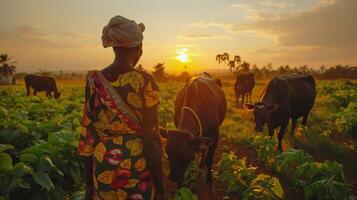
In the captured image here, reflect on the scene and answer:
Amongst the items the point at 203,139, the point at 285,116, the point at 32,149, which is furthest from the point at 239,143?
the point at 32,149

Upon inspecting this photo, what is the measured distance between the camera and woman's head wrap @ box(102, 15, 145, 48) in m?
2.83

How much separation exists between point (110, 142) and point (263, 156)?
597cm

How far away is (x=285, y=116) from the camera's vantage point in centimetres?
995

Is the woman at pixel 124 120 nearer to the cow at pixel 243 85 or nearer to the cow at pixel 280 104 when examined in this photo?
the cow at pixel 280 104

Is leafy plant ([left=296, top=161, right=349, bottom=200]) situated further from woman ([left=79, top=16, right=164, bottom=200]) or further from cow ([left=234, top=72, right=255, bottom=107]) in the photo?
cow ([left=234, top=72, right=255, bottom=107])

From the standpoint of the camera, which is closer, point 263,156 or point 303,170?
point 303,170

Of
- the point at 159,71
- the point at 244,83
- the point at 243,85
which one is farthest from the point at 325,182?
the point at 159,71

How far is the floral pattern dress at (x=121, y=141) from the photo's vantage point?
114 inches

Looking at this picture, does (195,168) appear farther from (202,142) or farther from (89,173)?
(89,173)

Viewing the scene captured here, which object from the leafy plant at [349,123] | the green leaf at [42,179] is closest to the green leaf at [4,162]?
the green leaf at [42,179]

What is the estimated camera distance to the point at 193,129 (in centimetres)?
565

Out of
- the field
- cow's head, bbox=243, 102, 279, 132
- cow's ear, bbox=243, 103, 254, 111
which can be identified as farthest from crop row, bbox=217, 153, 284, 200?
cow's ear, bbox=243, 103, 254, 111

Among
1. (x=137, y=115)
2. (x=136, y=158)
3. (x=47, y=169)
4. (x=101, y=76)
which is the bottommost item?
(x=47, y=169)

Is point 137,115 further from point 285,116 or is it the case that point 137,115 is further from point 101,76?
point 285,116
